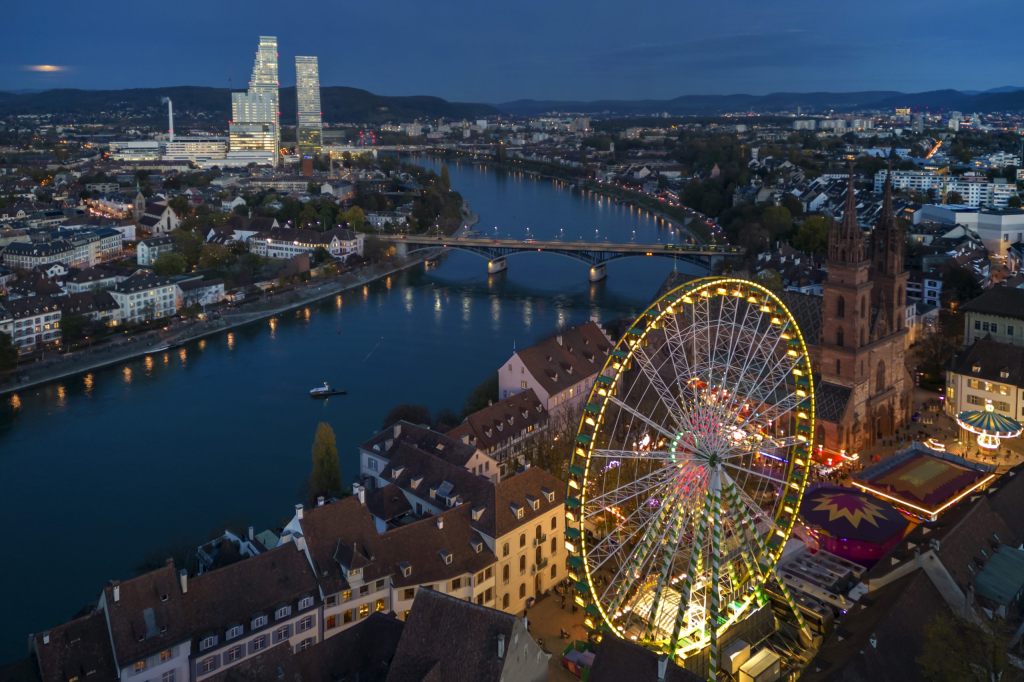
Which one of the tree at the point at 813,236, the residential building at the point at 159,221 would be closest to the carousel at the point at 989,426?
the tree at the point at 813,236

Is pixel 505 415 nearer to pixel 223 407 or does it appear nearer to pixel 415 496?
pixel 415 496

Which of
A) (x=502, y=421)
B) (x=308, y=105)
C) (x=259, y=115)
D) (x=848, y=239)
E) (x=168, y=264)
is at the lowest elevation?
(x=502, y=421)

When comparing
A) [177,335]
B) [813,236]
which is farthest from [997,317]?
[177,335]

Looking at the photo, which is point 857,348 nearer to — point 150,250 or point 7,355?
point 7,355

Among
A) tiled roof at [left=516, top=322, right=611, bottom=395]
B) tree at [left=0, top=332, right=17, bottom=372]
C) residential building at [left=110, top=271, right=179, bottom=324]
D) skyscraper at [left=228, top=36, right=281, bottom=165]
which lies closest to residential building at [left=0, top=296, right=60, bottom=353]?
tree at [left=0, top=332, right=17, bottom=372]

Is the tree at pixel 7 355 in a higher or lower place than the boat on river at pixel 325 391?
higher

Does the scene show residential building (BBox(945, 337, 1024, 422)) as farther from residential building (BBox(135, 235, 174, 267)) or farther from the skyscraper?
the skyscraper

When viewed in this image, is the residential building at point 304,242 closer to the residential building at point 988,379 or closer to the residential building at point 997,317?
the residential building at point 997,317
